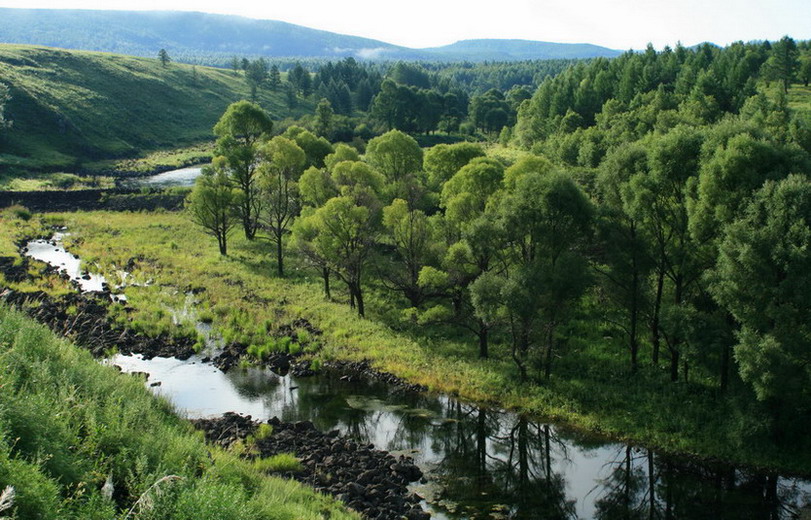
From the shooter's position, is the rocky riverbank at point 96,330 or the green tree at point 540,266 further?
the rocky riverbank at point 96,330

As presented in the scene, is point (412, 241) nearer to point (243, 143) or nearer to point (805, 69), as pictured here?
point (243, 143)

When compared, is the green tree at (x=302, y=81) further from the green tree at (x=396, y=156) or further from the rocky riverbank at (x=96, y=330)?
the rocky riverbank at (x=96, y=330)

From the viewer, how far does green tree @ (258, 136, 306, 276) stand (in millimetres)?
51906

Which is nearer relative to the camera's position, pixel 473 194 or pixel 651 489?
pixel 651 489

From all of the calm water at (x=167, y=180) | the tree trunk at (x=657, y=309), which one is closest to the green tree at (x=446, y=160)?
the tree trunk at (x=657, y=309)

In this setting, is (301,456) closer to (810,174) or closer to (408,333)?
→ (408,333)

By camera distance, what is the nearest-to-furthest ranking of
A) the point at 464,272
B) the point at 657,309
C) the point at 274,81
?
the point at 657,309
the point at 464,272
the point at 274,81

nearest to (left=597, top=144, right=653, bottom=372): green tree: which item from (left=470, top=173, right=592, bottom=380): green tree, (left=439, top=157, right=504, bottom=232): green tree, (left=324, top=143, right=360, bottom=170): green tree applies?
(left=470, top=173, right=592, bottom=380): green tree

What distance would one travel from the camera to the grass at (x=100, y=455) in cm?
1193

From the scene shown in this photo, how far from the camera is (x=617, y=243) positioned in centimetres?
3045

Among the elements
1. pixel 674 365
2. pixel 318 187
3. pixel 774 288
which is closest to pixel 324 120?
pixel 318 187

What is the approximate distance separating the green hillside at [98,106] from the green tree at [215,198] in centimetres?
5601

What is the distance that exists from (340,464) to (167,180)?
88.4 meters

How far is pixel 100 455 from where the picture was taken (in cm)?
1470
